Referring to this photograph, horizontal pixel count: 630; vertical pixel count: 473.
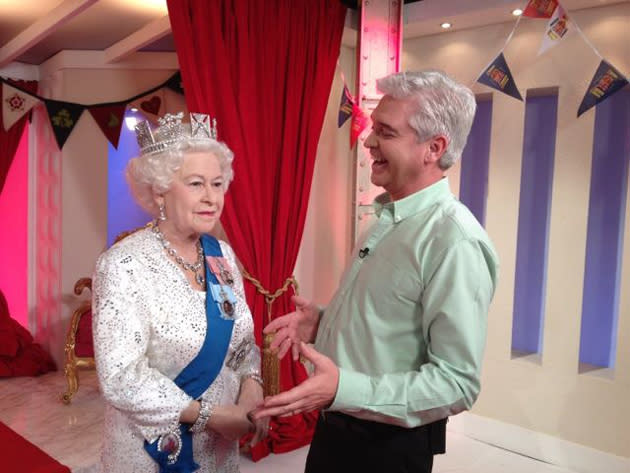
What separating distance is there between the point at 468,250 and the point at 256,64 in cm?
198

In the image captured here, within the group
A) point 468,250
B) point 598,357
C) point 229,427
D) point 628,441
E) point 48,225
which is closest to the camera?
point 468,250

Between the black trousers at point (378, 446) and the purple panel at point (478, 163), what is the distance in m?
2.13

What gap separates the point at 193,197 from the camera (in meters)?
1.54

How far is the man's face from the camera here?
1.30m

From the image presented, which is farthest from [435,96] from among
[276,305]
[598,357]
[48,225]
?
[48,225]

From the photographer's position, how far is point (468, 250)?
1161 millimetres

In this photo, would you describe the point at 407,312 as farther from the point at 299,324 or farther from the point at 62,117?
the point at 62,117

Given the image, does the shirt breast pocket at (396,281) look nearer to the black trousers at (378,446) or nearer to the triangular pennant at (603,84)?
the black trousers at (378,446)

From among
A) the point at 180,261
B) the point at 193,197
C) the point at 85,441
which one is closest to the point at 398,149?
the point at 193,197

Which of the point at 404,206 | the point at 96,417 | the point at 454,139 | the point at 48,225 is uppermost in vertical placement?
the point at 454,139

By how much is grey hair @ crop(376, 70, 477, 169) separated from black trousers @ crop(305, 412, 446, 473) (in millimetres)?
691

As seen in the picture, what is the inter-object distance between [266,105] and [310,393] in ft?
6.70

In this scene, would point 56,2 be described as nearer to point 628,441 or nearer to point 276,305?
point 276,305

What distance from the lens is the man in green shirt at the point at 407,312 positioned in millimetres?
1126
